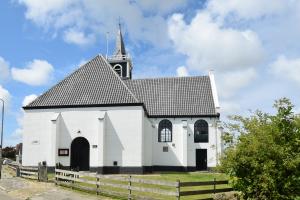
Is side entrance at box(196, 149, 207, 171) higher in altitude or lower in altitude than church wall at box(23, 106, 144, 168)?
lower

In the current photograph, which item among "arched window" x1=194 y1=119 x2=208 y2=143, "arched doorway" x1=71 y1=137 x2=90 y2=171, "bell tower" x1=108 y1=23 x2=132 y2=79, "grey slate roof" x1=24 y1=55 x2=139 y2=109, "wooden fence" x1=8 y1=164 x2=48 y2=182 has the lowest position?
"wooden fence" x1=8 y1=164 x2=48 y2=182

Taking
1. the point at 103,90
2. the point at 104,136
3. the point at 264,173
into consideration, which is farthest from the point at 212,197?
the point at 103,90

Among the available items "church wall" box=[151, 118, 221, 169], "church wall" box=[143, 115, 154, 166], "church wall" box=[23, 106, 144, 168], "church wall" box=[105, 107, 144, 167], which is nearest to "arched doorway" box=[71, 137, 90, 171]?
"church wall" box=[23, 106, 144, 168]

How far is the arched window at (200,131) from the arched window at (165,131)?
2.95m

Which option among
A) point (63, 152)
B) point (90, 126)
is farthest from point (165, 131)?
point (63, 152)

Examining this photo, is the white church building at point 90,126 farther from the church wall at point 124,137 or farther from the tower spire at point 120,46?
the tower spire at point 120,46

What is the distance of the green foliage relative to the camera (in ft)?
50.1

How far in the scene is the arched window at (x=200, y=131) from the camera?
4259cm

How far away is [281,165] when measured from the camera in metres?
15.2

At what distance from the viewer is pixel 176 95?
45.5m

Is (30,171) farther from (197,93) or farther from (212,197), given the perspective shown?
(197,93)

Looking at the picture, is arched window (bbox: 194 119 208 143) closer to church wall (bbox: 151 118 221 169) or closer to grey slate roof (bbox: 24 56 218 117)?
church wall (bbox: 151 118 221 169)

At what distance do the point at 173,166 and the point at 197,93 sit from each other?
915 cm

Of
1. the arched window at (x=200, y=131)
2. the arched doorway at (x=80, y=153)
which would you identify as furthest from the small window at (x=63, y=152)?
the arched window at (x=200, y=131)
